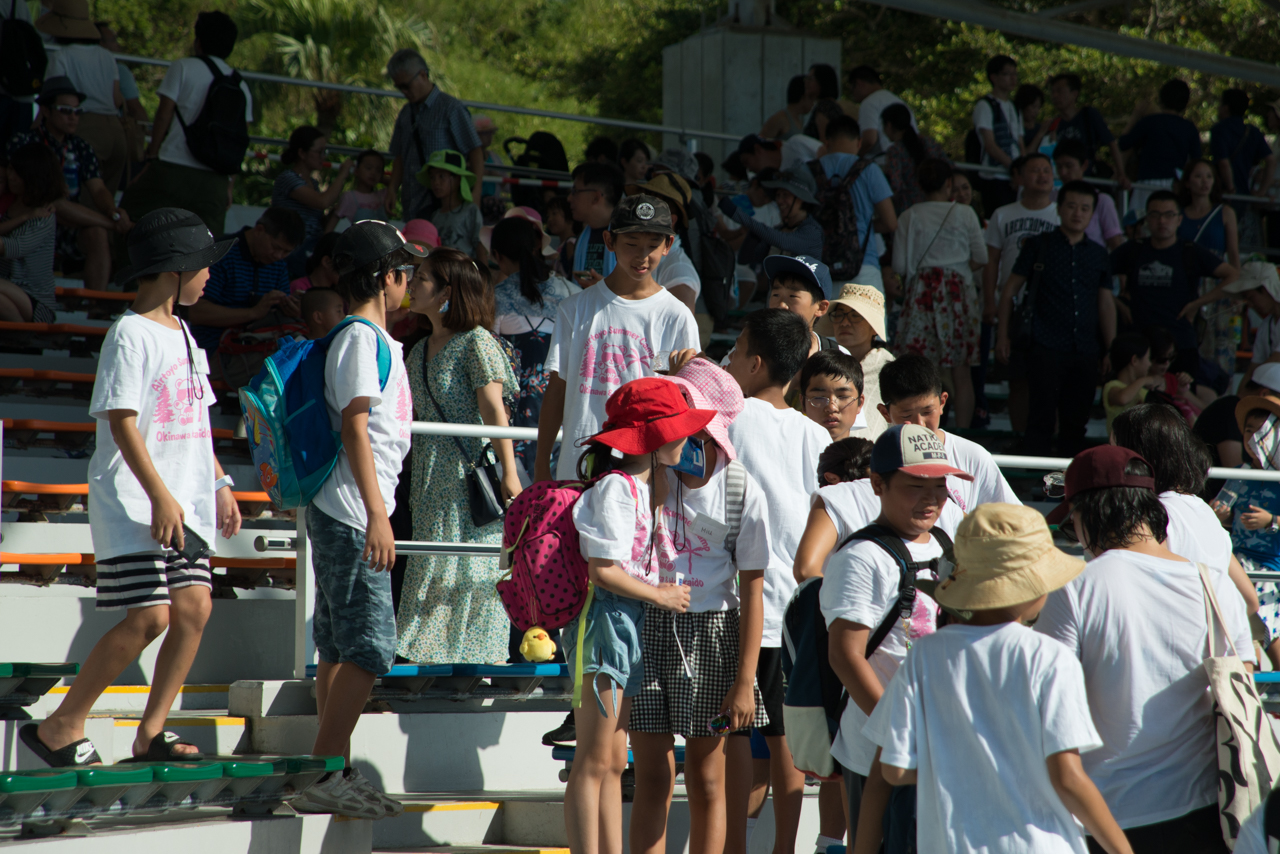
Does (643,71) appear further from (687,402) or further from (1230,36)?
(687,402)

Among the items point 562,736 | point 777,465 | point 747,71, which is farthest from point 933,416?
point 747,71

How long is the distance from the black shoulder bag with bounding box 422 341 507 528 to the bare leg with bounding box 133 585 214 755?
1.43 m

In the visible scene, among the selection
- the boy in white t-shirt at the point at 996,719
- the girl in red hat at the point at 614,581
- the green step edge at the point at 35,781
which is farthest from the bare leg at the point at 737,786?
the green step edge at the point at 35,781

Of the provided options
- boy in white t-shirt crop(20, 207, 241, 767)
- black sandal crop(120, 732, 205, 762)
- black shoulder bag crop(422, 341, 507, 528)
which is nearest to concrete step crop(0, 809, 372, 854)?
black sandal crop(120, 732, 205, 762)

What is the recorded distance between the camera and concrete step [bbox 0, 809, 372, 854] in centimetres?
330

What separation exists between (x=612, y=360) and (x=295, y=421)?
3.60ft

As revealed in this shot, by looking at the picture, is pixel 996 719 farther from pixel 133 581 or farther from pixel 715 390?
pixel 133 581

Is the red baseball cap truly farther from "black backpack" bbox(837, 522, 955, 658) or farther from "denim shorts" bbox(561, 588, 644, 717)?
"denim shorts" bbox(561, 588, 644, 717)

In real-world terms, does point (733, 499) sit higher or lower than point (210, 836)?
higher

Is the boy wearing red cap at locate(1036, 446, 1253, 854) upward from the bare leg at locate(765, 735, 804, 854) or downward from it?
upward

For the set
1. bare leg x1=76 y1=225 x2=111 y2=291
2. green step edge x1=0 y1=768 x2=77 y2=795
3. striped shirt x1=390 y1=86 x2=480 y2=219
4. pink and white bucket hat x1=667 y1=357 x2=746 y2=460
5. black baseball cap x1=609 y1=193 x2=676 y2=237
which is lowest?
green step edge x1=0 y1=768 x2=77 y2=795

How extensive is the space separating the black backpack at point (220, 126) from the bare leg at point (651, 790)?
21.5 ft

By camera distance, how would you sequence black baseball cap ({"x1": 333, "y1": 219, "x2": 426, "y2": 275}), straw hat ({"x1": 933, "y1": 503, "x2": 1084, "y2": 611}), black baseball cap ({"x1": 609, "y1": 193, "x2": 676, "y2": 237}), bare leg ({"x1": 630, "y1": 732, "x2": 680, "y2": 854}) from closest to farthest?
straw hat ({"x1": 933, "y1": 503, "x2": 1084, "y2": 611}) < bare leg ({"x1": 630, "y1": 732, "x2": 680, "y2": 854}) < black baseball cap ({"x1": 333, "y1": 219, "x2": 426, "y2": 275}) < black baseball cap ({"x1": 609, "y1": 193, "x2": 676, "y2": 237})

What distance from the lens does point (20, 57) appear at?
863cm
